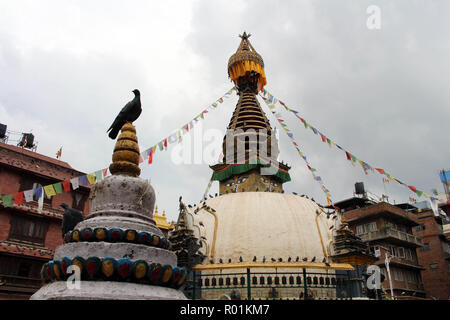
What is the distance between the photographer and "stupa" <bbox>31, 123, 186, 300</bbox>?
5.27 m

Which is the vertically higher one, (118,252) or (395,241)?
(395,241)

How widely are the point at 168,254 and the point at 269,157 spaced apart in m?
16.2

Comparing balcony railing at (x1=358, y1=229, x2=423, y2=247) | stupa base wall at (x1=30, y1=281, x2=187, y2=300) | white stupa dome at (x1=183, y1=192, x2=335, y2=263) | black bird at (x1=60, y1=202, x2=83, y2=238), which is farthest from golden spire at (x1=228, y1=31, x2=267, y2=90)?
stupa base wall at (x1=30, y1=281, x2=187, y2=300)

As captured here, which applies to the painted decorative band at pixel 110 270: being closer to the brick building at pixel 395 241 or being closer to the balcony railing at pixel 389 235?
the brick building at pixel 395 241

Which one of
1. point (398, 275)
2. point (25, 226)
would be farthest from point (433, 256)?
point (25, 226)

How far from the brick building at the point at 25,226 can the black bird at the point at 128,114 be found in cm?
1254

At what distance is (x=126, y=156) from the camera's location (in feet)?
23.2

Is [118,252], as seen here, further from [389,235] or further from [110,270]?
[389,235]

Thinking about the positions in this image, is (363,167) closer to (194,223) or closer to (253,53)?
(194,223)

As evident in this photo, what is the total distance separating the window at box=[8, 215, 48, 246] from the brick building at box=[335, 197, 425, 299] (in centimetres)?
2133

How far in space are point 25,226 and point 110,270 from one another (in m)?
15.6

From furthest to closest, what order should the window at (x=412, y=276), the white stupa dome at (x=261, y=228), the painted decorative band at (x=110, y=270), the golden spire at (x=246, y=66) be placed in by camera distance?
the window at (x=412, y=276) → the golden spire at (x=246, y=66) → the white stupa dome at (x=261, y=228) → the painted decorative band at (x=110, y=270)

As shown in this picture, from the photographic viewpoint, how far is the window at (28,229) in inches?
705

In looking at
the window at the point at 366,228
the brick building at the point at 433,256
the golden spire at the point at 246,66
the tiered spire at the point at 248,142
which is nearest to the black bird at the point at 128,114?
the tiered spire at the point at 248,142
